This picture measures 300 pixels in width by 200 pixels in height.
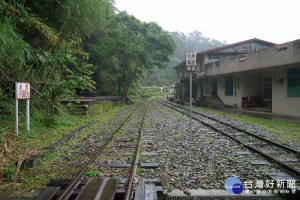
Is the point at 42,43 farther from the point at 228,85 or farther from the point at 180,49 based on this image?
the point at 180,49

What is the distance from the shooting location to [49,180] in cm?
348

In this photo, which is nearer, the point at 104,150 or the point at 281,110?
the point at 104,150

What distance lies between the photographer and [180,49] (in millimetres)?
78062

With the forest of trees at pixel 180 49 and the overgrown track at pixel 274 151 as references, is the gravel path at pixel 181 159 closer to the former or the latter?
the overgrown track at pixel 274 151

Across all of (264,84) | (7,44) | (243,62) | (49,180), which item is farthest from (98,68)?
(49,180)

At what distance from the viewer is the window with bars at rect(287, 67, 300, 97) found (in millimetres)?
10865

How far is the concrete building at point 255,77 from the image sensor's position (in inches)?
432

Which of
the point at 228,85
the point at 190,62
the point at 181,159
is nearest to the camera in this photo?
the point at 181,159

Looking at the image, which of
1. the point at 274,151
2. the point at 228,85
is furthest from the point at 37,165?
the point at 228,85

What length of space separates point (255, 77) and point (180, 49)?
64.6 m

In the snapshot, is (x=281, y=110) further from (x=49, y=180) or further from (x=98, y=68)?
(x=98, y=68)

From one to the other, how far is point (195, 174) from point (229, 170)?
0.73 metres

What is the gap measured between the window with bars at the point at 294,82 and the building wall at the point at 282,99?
213 mm

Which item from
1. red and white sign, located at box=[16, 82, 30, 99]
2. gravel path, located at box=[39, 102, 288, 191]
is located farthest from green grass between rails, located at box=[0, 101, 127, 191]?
red and white sign, located at box=[16, 82, 30, 99]
